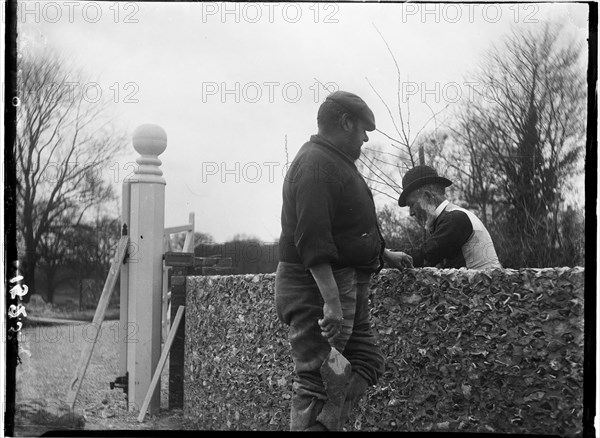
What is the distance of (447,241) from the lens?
4.48m

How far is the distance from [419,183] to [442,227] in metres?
0.27

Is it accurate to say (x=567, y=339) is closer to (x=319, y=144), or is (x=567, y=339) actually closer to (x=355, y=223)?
(x=355, y=223)

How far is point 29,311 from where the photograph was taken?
4.52 m

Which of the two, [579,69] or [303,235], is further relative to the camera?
[579,69]

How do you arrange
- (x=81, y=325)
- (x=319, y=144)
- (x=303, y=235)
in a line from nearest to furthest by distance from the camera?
(x=303, y=235) < (x=319, y=144) < (x=81, y=325)

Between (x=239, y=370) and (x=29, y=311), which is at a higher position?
(x=29, y=311)

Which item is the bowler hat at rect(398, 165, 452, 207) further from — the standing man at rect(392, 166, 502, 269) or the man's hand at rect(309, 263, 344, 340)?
the man's hand at rect(309, 263, 344, 340)

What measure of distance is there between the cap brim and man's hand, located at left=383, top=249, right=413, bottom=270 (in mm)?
311

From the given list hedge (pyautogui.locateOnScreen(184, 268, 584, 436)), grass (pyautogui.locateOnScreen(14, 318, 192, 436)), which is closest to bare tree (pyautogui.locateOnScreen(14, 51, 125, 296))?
grass (pyautogui.locateOnScreen(14, 318, 192, 436))

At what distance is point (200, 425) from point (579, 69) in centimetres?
314

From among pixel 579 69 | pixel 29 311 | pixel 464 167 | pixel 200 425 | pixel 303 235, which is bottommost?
pixel 200 425

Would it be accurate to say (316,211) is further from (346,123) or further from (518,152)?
(518,152)

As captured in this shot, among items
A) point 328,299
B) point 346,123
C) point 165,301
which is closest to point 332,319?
point 328,299

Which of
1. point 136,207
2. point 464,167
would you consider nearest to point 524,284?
point 464,167
